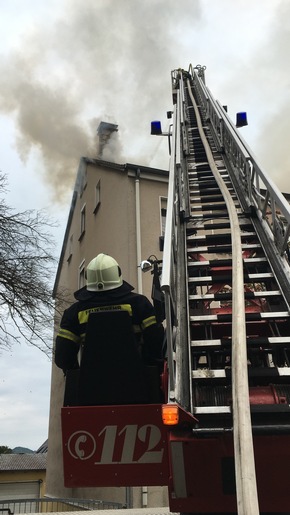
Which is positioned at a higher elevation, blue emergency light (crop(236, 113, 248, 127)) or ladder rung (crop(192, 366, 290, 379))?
blue emergency light (crop(236, 113, 248, 127))

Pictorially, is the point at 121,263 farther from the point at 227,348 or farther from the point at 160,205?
the point at 227,348

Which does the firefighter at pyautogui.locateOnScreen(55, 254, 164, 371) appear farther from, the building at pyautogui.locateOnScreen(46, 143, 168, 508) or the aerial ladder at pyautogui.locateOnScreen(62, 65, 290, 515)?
the building at pyautogui.locateOnScreen(46, 143, 168, 508)

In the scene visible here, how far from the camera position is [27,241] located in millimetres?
10352

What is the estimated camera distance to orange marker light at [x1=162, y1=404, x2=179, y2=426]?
1.97 m

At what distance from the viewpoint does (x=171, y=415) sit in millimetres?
1984

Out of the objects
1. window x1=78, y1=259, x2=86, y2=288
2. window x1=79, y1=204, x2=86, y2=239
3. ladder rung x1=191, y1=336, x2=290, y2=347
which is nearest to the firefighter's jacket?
ladder rung x1=191, y1=336, x2=290, y2=347

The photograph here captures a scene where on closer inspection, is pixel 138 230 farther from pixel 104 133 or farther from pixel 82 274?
pixel 104 133

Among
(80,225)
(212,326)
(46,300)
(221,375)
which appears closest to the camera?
(221,375)

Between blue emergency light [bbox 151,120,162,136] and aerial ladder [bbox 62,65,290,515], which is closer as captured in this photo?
aerial ladder [bbox 62,65,290,515]

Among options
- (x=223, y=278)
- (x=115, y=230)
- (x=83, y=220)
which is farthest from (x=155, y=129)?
(x=223, y=278)

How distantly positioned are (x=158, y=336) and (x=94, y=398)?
0.55 metres

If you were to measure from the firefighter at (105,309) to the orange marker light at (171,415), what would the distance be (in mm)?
774

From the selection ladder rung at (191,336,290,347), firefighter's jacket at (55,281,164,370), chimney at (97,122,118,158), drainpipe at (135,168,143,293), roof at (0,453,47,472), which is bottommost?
ladder rung at (191,336,290,347)

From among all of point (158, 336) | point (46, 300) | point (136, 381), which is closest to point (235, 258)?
point (158, 336)
